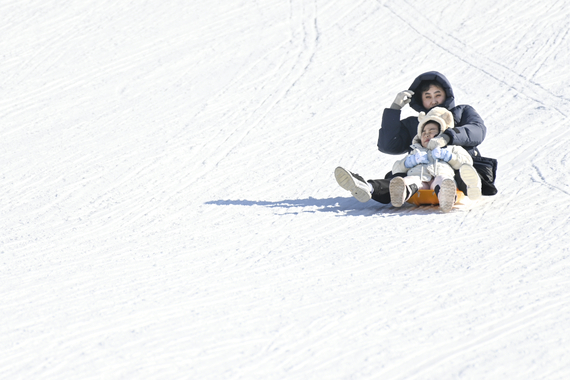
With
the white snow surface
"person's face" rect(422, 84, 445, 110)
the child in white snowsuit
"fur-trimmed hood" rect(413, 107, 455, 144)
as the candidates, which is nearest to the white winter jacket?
the child in white snowsuit

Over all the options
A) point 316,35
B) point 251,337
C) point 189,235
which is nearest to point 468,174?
point 189,235

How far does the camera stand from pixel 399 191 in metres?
4.89

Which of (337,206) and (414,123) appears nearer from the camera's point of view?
(337,206)

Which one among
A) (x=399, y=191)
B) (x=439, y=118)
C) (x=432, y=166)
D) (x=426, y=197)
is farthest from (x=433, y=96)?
(x=399, y=191)

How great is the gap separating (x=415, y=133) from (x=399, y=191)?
0.75 m

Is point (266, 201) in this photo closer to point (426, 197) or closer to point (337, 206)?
point (337, 206)

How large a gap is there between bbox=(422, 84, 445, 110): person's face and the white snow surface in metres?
0.77

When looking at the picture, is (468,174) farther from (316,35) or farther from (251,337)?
(316,35)

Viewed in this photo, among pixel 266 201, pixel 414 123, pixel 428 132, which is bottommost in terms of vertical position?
pixel 266 201

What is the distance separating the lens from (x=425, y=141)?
5.16m

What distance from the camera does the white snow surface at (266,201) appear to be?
9.89 ft

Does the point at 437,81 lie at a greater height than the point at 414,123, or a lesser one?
greater

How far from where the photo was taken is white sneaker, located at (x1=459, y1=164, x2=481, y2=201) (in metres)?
4.80

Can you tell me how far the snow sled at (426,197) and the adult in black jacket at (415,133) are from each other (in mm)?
70
